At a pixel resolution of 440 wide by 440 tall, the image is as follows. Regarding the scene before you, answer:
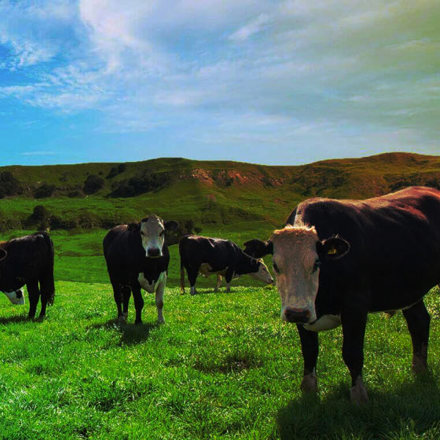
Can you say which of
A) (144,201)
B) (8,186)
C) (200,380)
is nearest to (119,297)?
(200,380)

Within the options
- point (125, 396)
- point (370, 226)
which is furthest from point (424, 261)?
point (125, 396)

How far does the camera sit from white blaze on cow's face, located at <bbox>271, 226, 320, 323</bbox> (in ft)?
16.8

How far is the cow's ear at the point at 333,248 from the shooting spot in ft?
17.4

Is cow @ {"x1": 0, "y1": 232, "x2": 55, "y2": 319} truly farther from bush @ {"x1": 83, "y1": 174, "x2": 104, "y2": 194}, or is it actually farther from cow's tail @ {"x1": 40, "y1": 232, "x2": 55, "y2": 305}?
bush @ {"x1": 83, "y1": 174, "x2": 104, "y2": 194}

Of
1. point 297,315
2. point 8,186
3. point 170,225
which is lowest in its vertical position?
point 297,315

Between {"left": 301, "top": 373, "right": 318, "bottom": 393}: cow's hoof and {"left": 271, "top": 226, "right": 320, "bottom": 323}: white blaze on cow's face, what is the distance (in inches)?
65.7

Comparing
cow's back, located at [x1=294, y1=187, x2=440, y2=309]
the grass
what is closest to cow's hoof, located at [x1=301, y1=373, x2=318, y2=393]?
the grass

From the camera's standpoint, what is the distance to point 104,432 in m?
5.40

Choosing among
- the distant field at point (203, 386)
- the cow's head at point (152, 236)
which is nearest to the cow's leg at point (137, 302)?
the distant field at point (203, 386)

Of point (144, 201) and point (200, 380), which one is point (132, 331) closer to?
point (200, 380)

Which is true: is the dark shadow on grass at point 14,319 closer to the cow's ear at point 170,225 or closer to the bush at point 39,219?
the cow's ear at point 170,225

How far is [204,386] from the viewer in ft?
21.9

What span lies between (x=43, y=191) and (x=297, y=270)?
632 feet

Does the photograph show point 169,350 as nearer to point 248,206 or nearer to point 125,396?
point 125,396
